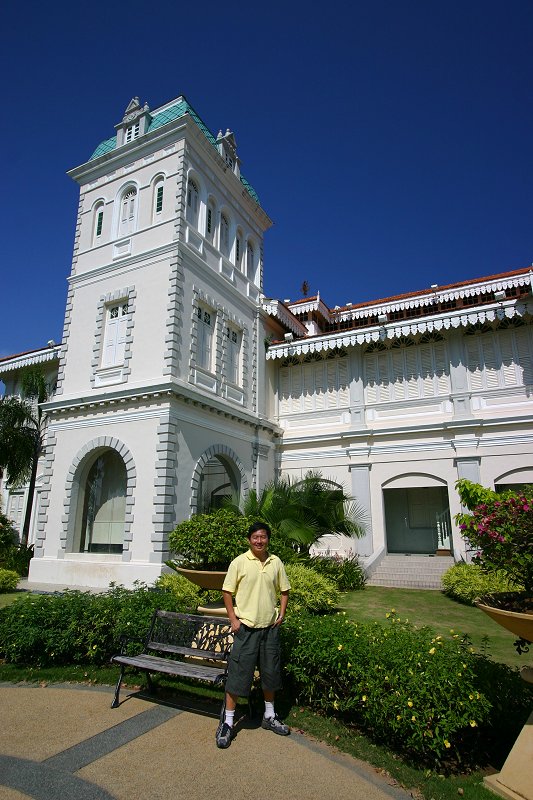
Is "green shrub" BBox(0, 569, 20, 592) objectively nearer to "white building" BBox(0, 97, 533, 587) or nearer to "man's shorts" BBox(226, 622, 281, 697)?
"white building" BBox(0, 97, 533, 587)

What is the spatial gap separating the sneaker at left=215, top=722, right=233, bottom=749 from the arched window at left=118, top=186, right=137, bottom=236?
1499cm

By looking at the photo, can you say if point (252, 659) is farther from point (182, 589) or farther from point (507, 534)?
point (182, 589)

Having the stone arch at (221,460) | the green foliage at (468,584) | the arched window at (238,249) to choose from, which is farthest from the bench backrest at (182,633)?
the arched window at (238,249)

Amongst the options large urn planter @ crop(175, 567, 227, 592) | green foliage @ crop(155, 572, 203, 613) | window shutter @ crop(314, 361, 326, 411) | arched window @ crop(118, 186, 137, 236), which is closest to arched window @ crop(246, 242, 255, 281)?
window shutter @ crop(314, 361, 326, 411)

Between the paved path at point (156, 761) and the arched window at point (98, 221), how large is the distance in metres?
Result: 15.1

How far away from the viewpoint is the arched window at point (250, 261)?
1924cm

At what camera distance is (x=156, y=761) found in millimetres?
3896

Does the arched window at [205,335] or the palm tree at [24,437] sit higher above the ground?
the arched window at [205,335]

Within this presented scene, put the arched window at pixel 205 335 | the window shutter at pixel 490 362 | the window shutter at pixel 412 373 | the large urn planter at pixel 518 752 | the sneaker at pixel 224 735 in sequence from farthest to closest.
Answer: the window shutter at pixel 412 373 < the window shutter at pixel 490 362 < the arched window at pixel 205 335 < the sneaker at pixel 224 735 < the large urn planter at pixel 518 752

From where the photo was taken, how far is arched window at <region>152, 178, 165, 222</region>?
606 inches

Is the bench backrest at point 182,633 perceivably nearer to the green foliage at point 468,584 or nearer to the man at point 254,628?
the man at point 254,628

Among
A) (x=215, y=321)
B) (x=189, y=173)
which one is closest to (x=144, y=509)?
(x=215, y=321)

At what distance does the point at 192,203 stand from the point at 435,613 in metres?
13.8

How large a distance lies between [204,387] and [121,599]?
8739 millimetres
